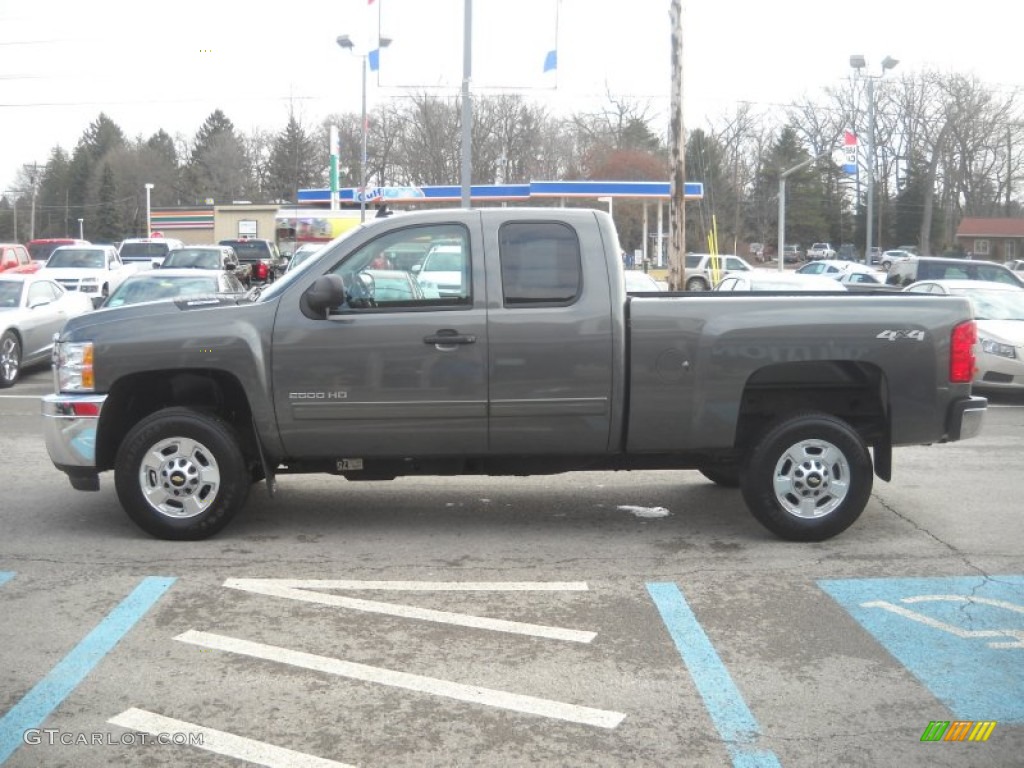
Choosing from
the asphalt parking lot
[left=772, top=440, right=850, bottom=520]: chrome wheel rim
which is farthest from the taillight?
the asphalt parking lot

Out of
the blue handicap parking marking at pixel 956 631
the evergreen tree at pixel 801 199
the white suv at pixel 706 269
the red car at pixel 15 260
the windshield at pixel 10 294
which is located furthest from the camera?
the evergreen tree at pixel 801 199

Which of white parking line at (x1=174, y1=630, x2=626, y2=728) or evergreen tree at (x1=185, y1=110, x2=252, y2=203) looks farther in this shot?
evergreen tree at (x1=185, y1=110, x2=252, y2=203)

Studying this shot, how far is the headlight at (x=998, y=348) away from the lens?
13.9m

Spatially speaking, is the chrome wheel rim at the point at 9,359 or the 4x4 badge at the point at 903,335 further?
the chrome wheel rim at the point at 9,359

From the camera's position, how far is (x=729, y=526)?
7.24 meters

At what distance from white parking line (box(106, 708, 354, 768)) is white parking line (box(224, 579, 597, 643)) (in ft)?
4.80

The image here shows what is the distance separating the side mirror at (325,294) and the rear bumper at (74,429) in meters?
1.43

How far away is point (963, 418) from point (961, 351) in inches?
16.2

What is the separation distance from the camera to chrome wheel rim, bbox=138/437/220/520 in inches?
259

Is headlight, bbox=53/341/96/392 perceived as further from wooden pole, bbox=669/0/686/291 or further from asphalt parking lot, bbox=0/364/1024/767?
wooden pole, bbox=669/0/686/291

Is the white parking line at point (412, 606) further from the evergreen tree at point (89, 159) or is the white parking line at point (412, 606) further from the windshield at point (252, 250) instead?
the evergreen tree at point (89, 159)

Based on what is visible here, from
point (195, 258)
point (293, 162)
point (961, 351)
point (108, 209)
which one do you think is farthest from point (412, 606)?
point (108, 209)

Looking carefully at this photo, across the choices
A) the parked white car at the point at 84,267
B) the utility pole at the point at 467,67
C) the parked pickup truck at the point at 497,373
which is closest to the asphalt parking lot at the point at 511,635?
the parked pickup truck at the point at 497,373

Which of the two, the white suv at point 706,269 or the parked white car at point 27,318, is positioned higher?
the white suv at point 706,269
